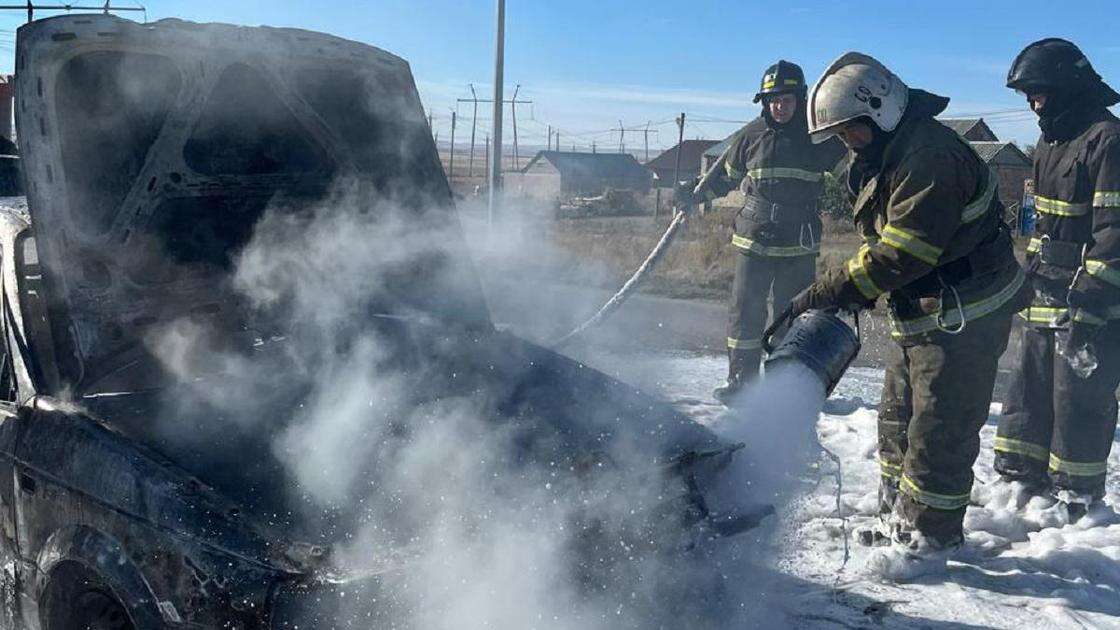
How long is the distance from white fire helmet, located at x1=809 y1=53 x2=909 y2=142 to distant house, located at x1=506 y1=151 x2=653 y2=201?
184 ft

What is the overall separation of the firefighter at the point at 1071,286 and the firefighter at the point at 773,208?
1.72 metres

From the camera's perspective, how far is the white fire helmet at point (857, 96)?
362 centimetres

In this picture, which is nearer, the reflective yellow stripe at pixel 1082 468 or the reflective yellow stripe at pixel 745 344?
the reflective yellow stripe at pixel 1082 468

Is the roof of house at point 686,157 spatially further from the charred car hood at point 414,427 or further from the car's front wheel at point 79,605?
the car's front wheel at point 79,605

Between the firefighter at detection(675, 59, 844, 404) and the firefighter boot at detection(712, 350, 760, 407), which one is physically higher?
the firefighter at detection(675, 59, 844, 404)

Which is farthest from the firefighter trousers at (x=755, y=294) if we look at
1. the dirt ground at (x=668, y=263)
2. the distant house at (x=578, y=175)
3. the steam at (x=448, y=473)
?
the distant house at (x=578, y=175)

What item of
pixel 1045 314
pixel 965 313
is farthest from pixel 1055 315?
pixel 965 313

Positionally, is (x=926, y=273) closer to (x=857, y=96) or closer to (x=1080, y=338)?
(x=857, y=96)

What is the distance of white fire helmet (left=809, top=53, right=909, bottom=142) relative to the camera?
3615mm

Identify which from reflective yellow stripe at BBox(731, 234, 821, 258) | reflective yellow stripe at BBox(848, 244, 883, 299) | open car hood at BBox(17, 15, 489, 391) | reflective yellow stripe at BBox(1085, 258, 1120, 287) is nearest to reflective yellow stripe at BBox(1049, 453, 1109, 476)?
reflective yellow stripe at BBox(1085, 258, 1120, 287)

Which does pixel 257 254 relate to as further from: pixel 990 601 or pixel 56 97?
pixel 990 601

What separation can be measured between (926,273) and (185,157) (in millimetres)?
3082

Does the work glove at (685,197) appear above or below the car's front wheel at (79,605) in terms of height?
above

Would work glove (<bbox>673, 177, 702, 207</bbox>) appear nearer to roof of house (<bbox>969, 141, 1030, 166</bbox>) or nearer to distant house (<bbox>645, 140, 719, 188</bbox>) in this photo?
roof of house (<bbox>969, 141, 1030, 166</bbox>)
